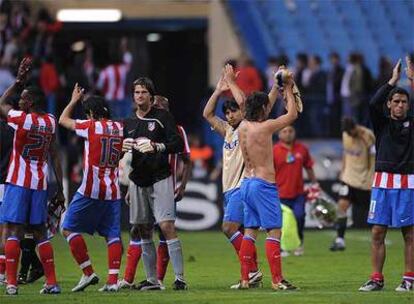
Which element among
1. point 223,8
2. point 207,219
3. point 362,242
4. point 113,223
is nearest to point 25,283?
point 113,223

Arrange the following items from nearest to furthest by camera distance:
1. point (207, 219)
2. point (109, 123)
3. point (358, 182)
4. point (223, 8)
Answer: point (109, 123)
point (358, 182)
point (207, 219)
point (223, 8)

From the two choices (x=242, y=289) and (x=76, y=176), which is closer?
(x=242, y=289)

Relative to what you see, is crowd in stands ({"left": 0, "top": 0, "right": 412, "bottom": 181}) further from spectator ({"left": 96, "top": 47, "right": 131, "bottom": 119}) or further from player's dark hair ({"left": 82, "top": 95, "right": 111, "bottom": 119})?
player's dark hair ({"left": 82, "top": 95, "right": 111, "bottom": 119})

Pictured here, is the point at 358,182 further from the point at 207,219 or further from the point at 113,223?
the point at 113,223

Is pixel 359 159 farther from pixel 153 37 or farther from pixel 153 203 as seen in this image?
pixel 153 37

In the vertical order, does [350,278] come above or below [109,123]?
below

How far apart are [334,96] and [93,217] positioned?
15077 millimetres

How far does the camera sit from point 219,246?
23391mm

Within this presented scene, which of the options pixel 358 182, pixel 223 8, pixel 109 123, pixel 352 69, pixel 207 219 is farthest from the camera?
pixel 223 8

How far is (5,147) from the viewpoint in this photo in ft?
54.8

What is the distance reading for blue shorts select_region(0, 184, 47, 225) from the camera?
15.1 m

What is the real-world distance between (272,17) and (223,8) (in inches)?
61.9

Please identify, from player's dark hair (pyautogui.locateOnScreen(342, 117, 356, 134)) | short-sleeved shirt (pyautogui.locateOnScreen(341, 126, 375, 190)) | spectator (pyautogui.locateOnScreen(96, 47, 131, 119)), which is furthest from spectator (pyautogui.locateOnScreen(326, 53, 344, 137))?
player's dark hair (pyautogui.locateOnScreen(342, 117, 356, 134))

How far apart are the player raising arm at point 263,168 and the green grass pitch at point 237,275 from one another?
0.43m
